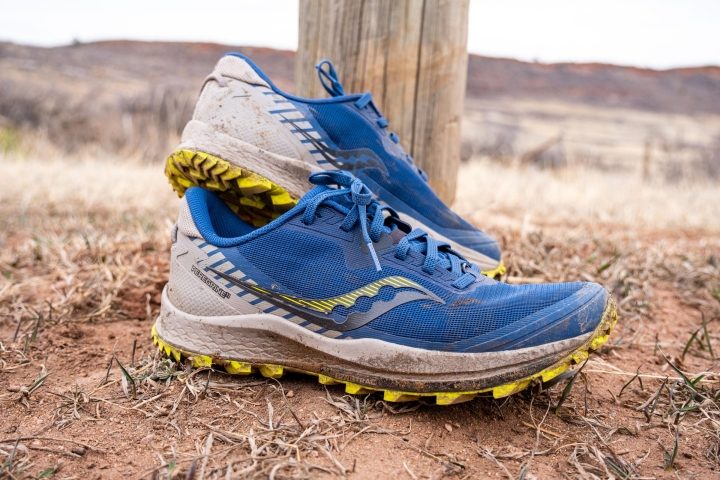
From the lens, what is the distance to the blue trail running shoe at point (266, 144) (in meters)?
2.33

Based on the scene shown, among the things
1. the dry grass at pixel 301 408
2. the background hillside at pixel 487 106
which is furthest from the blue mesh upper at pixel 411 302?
the background hillside at pixel 487 106

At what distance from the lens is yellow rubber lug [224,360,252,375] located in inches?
74.2

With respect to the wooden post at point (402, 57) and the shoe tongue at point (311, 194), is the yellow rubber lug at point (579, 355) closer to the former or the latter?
the shoe tongue at point (311, 194)

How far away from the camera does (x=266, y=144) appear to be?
2391mm

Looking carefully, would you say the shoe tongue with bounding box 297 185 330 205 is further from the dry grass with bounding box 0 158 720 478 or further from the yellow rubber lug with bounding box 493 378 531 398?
the yellow rubber lug with bounding box 493 378 531 398

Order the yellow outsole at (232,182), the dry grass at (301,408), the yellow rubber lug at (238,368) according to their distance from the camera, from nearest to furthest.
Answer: the dry grass at (301,408)
the yellow rubber lug at (238,368)
the yellow outsole at (232,182)

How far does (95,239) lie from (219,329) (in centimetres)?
183

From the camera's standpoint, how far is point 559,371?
5.53 feet

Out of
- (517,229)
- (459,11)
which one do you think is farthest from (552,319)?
(517,229)

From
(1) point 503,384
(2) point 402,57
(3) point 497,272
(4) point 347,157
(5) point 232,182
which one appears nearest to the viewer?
(1) point 503,384

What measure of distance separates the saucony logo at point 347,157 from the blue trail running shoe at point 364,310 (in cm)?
47

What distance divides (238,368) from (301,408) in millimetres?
284

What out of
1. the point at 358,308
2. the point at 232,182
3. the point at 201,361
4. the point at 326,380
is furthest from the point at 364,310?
the point at 232,182

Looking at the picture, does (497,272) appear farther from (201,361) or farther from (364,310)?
(201,361)
